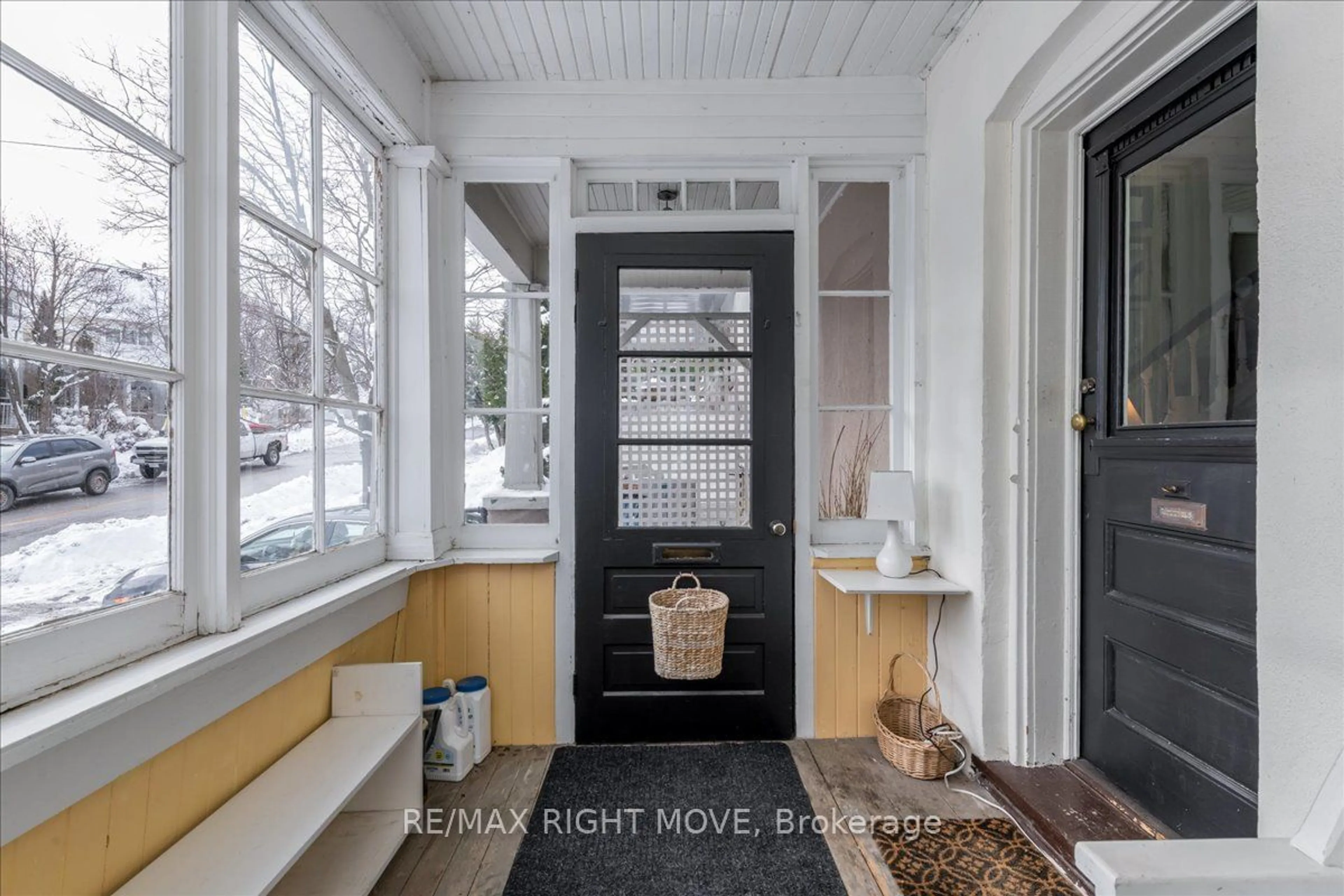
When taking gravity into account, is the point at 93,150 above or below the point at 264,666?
above

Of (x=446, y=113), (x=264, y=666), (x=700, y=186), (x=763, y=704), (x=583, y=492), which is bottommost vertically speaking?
(x=763, y=704)

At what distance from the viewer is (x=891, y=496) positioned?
2.00 meters

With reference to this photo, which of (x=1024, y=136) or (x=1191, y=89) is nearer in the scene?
(x=1191, y=89)

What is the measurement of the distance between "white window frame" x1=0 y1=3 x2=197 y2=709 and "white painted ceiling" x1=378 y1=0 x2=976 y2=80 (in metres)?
1.01

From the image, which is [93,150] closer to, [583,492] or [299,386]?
[299,386]

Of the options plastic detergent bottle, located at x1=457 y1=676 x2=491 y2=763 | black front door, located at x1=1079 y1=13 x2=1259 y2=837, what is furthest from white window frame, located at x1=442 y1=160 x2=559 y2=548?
black front door, located at x1=1079 y1=13 x2=1259 y2=837

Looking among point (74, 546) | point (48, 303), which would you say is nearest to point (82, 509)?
point (74, 546)

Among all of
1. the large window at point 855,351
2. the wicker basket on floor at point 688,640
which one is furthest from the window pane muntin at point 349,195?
the large window at point 855,351

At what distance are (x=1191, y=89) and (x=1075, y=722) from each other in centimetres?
190

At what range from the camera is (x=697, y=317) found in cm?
227

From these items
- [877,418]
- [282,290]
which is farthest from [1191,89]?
[282,290]

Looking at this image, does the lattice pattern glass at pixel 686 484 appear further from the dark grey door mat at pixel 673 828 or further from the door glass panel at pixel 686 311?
the dark grey door mat at pixel 673 828

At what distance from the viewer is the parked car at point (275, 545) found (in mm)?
1092

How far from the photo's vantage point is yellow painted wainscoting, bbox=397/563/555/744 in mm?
2236
